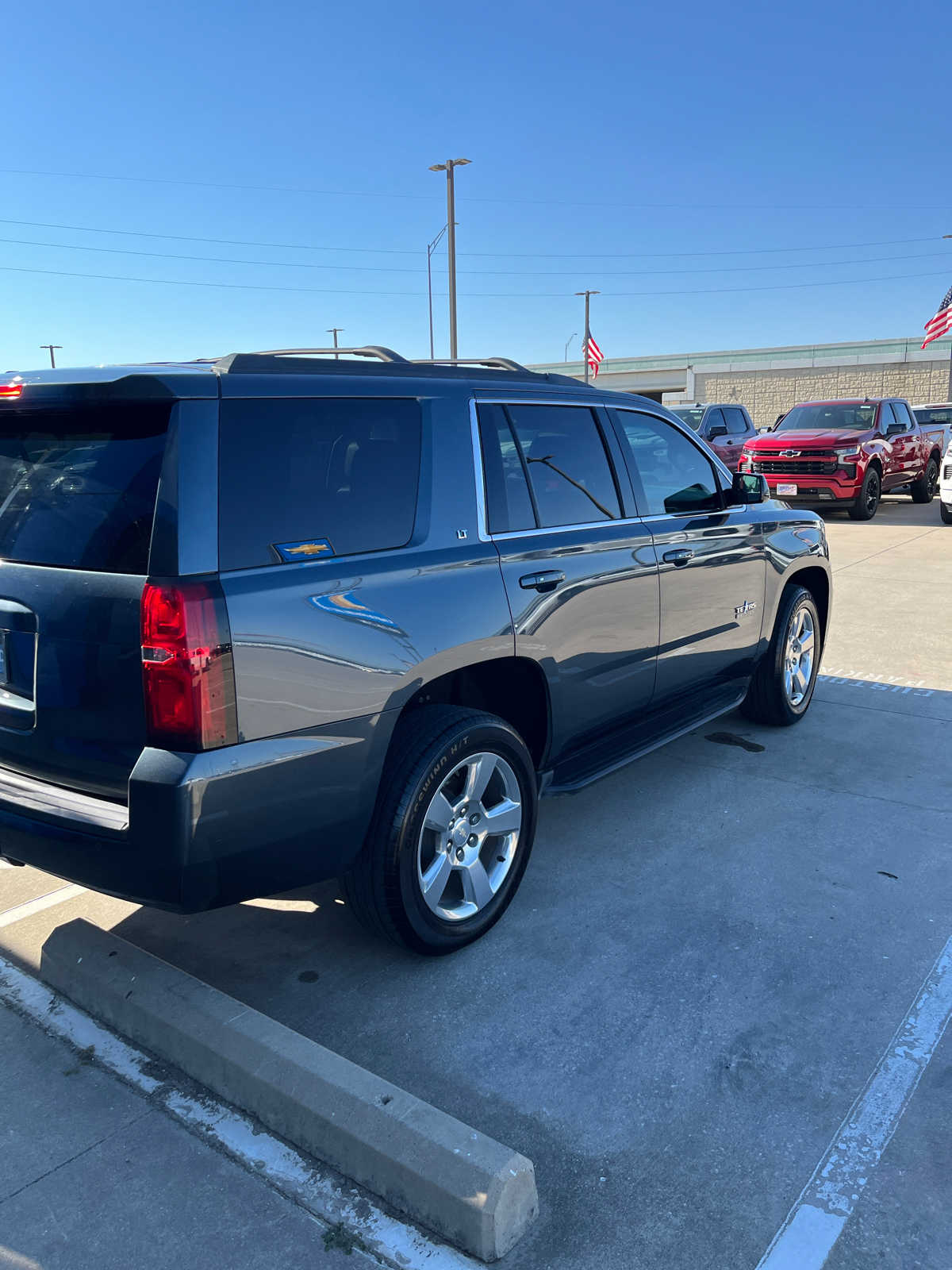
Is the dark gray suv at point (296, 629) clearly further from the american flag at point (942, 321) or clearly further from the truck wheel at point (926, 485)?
the american flag at point (942, 321)

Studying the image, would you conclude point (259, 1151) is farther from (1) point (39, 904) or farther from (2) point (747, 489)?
(2) point (747, 489)

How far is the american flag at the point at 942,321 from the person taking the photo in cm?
2717

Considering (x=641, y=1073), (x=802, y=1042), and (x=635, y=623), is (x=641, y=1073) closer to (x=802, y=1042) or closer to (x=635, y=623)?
(x=802, y=1042)

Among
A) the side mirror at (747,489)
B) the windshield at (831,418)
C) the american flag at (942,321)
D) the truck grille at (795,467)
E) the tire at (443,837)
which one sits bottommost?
the tire at (443,837)

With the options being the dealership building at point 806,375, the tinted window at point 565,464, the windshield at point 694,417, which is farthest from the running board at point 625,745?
the dealership building at point 806,375

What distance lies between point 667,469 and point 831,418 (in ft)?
46.0

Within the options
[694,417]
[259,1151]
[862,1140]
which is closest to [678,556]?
[862,1140]

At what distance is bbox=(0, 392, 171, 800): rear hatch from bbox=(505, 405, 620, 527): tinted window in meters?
1.52

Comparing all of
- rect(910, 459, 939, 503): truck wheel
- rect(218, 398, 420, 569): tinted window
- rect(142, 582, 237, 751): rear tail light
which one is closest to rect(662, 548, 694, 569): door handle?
rect(218, 398, 420, 569): tinted window

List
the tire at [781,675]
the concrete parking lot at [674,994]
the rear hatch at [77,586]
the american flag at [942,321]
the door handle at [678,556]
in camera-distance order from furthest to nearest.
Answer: the american flag at [942,321]
the tire at [781,675]
the door handle at [678,556]
the rear hatch at [77,586]
the concrete parking lot at [674,994]

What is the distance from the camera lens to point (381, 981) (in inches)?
124

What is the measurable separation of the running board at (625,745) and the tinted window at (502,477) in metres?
0.97

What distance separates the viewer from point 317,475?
9.23 ft

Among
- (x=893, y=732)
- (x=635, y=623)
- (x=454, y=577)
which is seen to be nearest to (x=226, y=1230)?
(x=454, y=577)
